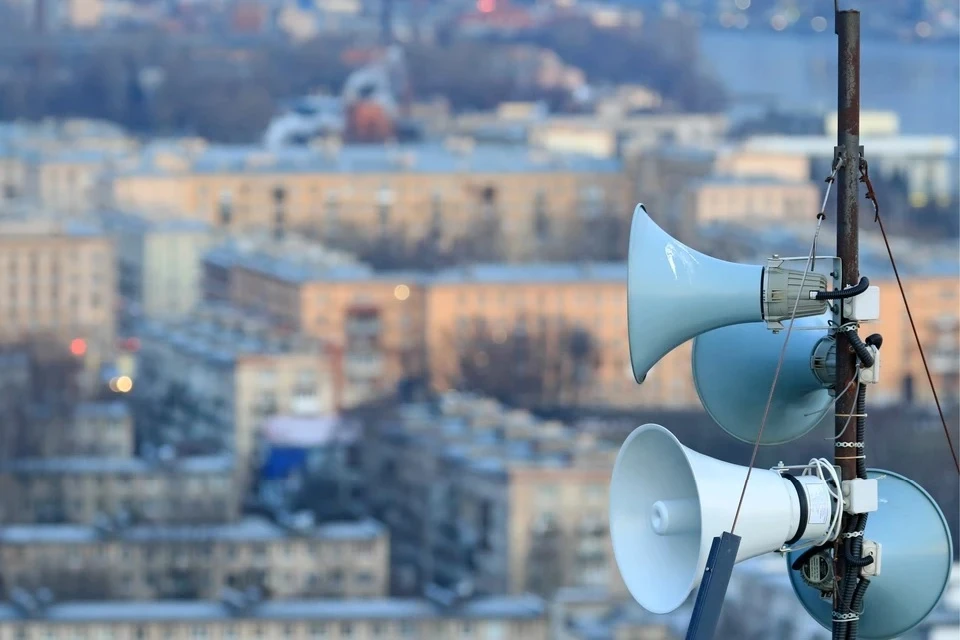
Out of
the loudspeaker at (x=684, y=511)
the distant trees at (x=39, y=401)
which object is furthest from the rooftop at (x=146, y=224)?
the loudspeaker at (x=684, y=511)

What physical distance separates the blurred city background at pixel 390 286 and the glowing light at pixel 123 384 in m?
0.03

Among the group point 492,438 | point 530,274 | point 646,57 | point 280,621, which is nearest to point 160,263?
point 530,274

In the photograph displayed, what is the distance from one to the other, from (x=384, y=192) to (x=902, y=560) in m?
29.1

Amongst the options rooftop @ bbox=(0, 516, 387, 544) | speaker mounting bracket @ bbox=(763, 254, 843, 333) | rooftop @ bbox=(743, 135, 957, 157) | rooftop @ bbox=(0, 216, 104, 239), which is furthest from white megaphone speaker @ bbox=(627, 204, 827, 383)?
rooftop @ bbox=(743, 135, 957, 157)

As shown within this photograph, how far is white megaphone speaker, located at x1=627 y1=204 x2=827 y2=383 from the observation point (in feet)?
6.25

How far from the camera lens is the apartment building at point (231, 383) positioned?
790 inches

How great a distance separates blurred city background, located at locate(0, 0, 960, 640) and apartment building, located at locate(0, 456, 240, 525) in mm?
33

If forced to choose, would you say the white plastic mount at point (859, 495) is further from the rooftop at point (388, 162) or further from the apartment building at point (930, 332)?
the rooftop at point (388, 162)

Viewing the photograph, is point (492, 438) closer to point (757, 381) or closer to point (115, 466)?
point (115, 466)

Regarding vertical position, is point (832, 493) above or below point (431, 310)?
above

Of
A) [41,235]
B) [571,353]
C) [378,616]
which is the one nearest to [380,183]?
[41,235]

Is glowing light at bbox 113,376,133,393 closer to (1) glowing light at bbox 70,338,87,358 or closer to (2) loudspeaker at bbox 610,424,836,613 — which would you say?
(1) glowing light at bbox 70,338,87,358

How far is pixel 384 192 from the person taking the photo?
102 feet

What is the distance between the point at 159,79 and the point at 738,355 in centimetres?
3822
